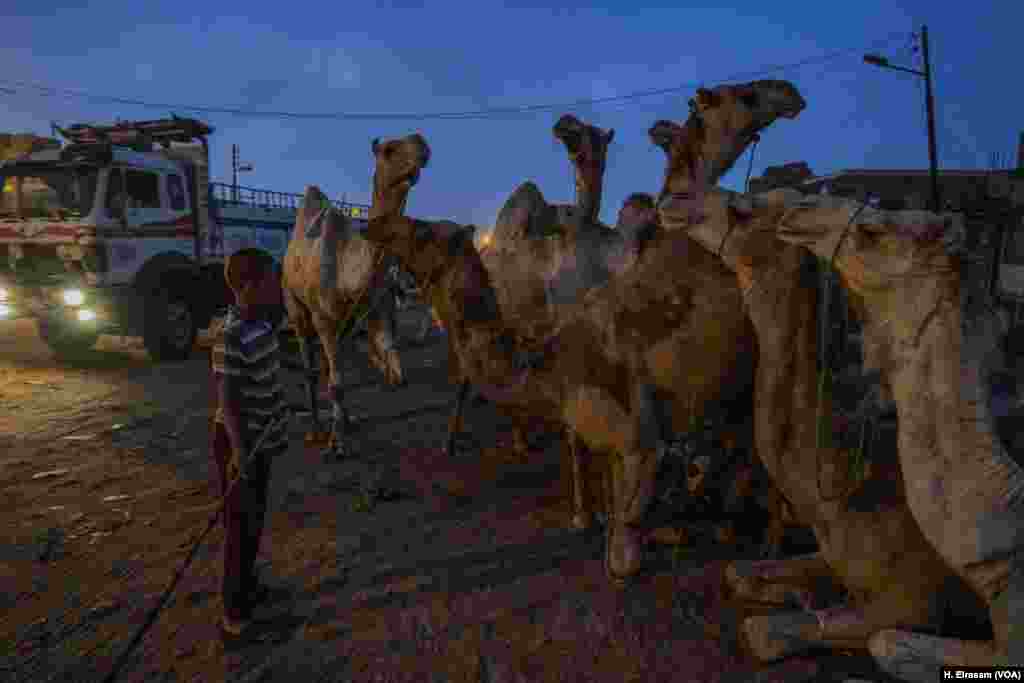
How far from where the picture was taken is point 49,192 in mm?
10977

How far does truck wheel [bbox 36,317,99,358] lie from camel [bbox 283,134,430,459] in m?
5.96

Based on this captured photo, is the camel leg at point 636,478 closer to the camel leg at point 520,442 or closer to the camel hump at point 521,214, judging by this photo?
the camel leg at point 520,442

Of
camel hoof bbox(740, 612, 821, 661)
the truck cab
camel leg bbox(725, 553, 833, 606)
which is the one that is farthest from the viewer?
the truck cab

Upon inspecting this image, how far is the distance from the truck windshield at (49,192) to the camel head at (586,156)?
7.85 m

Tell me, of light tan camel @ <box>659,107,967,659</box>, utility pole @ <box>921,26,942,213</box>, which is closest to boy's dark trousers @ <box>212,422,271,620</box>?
light tan camel @ <box>659,107,967,659</box>

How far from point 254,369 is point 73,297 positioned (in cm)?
944

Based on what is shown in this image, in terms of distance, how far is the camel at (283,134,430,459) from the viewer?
6281 millimetres

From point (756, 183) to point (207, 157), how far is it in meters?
19.8

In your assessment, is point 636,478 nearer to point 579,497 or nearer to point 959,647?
point 579,497

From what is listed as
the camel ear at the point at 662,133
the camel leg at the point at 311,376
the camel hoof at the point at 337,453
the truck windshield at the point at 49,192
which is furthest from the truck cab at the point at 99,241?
the camel ear at the point at 662,133

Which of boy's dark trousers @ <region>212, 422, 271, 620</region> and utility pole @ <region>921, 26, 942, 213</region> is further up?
utility pole @ <region>921, 26, 942, 213</region>

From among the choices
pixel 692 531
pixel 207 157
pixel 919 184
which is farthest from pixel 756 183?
pixel 692 531

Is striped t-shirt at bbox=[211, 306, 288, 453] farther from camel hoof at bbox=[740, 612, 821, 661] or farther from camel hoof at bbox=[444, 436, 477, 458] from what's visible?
camel hoof at bbox=[444, 436, 477, 458]

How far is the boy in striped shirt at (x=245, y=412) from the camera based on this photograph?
3248mm
